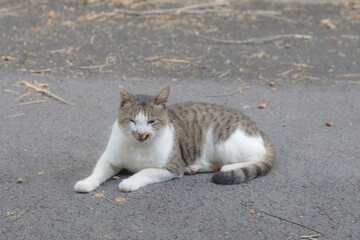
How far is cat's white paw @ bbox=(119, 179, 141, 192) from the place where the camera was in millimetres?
4317

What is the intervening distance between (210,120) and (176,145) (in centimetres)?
56

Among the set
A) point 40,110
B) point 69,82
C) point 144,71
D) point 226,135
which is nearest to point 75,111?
point 40,110

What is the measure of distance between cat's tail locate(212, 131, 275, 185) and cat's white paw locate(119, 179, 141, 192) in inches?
29.5

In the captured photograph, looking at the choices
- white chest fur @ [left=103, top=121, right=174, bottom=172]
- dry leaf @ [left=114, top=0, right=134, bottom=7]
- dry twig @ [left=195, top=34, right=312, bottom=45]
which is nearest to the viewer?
white chest fur @ [left=103, top=121, right=174, bottom=172]

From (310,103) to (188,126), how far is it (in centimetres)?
256

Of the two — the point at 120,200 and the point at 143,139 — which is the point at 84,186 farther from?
the point at 143,139

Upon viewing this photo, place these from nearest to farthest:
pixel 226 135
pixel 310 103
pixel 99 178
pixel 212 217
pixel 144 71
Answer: pixel 212 217 < pixel 99 178 < pixel 226 135 < pixel 310 103 < pixel 144 71

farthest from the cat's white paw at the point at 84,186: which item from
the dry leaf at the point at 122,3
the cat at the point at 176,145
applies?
the dry leaf at the point at 122,3

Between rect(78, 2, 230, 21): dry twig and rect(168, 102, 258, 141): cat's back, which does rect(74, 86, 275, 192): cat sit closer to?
rect(168, 102, 258, 141): cat's back

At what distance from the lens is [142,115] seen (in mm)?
4371

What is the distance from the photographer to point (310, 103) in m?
6.89

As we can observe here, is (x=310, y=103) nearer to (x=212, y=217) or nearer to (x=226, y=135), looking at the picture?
(x=226, y=135)

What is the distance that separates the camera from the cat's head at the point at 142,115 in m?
4.36

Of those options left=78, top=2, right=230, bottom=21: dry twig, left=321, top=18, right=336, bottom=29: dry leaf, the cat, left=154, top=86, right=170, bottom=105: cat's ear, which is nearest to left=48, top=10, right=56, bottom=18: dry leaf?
left=78, top=2, right=230, bottom=21: dry twig
